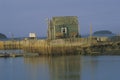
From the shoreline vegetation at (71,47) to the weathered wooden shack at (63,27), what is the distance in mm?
5605

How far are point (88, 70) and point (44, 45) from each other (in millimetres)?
26477

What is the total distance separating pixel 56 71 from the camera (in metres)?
57.5

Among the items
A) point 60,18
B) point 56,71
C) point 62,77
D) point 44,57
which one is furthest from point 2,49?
point 62,77

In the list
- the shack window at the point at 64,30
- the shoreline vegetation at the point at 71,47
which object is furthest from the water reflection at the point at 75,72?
the shack window at the point at 64,30

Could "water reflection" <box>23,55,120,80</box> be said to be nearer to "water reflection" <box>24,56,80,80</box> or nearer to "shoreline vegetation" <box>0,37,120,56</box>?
"water reflection" <box>24,56,80,80</box>

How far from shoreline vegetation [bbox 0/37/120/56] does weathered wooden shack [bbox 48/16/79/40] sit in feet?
18.4

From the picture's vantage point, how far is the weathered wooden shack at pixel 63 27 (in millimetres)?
90481

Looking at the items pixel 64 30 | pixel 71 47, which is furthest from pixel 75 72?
pixel 64 30

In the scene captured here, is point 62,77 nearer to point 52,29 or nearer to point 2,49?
point 52,29

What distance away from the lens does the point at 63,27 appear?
9269cm

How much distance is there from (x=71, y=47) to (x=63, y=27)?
11283 millimetres

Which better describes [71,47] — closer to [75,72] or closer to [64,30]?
[64,30]

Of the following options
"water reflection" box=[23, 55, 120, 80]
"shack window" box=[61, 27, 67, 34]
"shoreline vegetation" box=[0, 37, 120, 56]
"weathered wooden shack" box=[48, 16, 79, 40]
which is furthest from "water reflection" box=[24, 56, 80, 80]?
"shack window" box=[61, 27, 67, 34]

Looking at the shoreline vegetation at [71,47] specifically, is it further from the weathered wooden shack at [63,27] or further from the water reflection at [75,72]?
the water reflection at [75,72]
